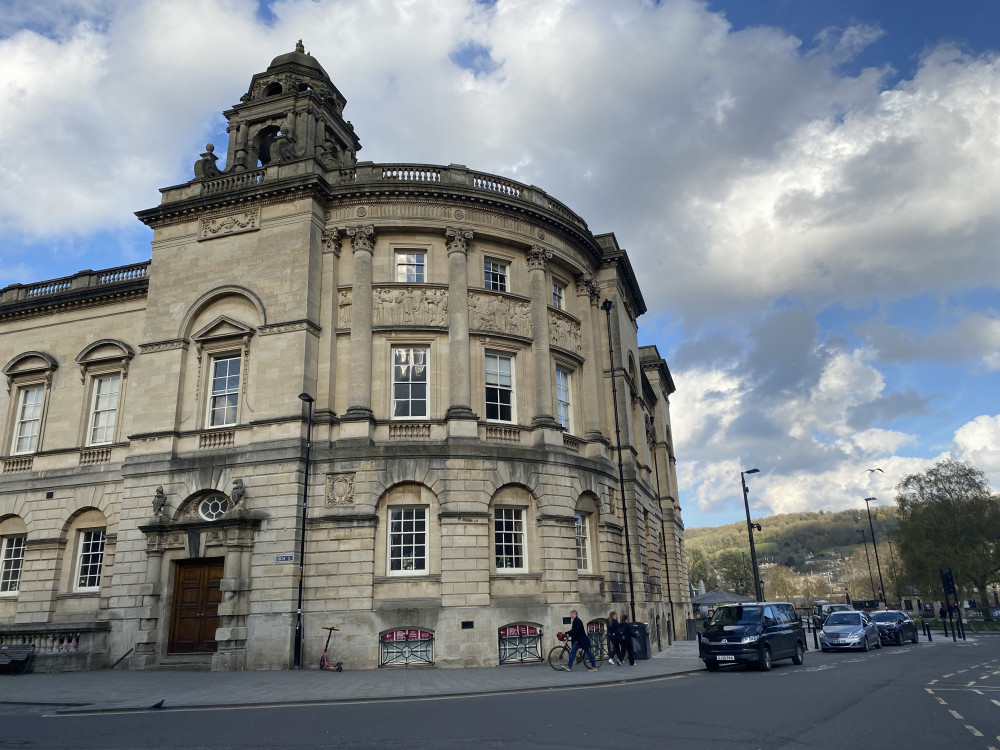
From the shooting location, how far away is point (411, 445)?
22.9 meters

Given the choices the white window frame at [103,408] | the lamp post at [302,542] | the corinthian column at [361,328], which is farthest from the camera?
the white window frame at [103,408]

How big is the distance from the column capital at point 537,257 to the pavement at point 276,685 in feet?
46.9

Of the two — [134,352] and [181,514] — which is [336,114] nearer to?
[134,352]

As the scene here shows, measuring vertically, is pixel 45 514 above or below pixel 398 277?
below

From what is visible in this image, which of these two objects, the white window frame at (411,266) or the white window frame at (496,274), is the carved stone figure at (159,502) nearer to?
the white window frame at (411,266)

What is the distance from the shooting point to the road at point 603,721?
9289mm

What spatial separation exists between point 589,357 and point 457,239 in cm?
770

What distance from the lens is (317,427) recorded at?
23.4 m

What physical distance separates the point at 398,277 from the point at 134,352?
11936 millimetres

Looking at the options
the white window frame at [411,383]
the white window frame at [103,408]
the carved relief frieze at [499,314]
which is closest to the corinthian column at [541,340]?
the carved relief frieze at [499,314]

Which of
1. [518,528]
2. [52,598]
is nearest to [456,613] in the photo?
[518,528]

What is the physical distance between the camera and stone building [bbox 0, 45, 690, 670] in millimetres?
22016

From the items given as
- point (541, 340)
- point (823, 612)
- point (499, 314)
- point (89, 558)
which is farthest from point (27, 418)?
point (823, 612)

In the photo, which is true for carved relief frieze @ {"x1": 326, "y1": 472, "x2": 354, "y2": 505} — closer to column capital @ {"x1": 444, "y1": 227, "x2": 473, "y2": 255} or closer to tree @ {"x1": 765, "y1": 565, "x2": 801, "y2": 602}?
column capital @ {"x1": 444, "y1": 227, "x2": 473, "y2": 255}
